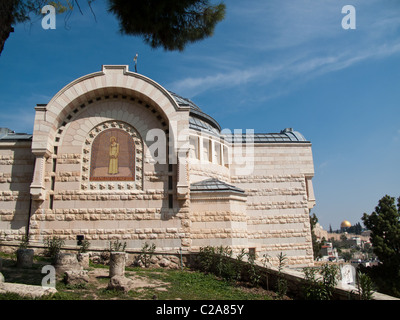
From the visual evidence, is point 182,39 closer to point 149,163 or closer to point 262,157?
point 149,163

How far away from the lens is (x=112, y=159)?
47.8 feet

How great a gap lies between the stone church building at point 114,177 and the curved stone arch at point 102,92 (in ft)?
0.14

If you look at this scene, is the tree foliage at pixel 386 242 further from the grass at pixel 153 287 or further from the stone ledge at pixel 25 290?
the stone ledge at pixel 25 290

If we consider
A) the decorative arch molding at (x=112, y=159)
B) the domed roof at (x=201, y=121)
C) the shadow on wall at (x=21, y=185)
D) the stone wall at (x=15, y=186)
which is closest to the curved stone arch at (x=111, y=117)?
the decorative arch molding at (x=112, y=159)

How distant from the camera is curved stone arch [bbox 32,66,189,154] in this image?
14.5 m

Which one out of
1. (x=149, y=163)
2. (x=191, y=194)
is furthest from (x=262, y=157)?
(x=149, y=163)

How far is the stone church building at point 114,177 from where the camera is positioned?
1388 cm

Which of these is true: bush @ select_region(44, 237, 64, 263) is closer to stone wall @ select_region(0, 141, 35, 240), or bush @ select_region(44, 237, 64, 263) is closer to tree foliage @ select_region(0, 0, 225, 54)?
stone wall @ select_region(0, 141, 35, 240)

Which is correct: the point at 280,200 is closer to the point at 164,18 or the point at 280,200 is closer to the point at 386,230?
the point at 386,230

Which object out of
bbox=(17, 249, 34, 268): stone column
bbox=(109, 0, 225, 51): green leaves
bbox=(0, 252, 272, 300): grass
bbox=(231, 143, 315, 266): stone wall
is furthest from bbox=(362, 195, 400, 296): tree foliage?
bbox=(17, 249, 34, 268): stone column

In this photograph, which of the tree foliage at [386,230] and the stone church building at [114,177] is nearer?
the stone church building at [114,177]

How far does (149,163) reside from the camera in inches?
574
